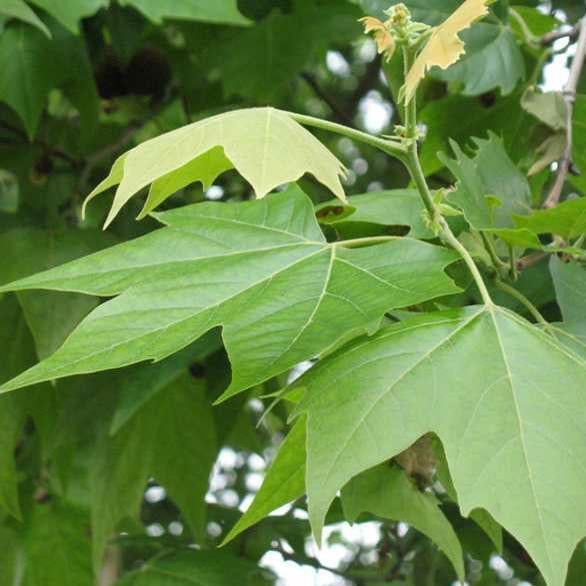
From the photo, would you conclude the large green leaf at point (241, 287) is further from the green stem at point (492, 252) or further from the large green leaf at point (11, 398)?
the large green leaf at point (11, 398)

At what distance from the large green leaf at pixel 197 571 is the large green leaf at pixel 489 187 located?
18.9 inches

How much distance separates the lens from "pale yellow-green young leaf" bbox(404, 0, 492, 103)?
0.62 metres

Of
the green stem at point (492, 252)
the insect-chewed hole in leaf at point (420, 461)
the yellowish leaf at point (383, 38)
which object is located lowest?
the insect-chewed hole in leaf at point (420, 461)

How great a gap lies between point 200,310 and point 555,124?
475 millimetres

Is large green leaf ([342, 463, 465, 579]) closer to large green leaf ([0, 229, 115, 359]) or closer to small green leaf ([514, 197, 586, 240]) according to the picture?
small green leaf ([514, 197, 586, 240])

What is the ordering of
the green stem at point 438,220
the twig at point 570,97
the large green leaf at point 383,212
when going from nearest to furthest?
the green stem at point 438,220
the large green leaf at point 383,212
the twig at point 570,97

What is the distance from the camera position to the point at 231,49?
134 centimetres

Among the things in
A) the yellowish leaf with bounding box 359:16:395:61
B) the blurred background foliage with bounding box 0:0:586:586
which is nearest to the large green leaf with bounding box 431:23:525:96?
the blurred background foliage with bounding box 0:0:586:586

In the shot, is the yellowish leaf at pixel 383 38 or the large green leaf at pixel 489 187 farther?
the large green leaf at pixel 489 187

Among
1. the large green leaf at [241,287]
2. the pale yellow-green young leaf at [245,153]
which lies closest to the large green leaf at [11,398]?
the large green leaf at [241,287]

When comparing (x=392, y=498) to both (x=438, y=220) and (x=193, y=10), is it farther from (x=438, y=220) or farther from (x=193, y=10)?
(x=193, y=10)

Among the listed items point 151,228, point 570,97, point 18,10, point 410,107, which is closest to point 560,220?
point 410,107

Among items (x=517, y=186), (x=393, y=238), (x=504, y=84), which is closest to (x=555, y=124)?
(x=504, y=84)

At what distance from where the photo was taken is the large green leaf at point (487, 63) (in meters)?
1.06
